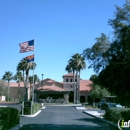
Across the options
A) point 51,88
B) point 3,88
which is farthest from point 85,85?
point 3,88

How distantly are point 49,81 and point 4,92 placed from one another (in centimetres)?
Result: 1685

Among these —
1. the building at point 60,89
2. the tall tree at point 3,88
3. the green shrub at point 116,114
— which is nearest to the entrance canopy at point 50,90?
the building at point 60,89

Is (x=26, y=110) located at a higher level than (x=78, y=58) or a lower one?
lower

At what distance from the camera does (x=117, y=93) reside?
1975 cm

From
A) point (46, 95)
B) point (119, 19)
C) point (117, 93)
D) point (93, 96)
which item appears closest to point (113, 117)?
point (117, 93)

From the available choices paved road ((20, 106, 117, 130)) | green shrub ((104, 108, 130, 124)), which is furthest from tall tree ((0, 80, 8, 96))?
green shrub ((104, 108, 130, 124))

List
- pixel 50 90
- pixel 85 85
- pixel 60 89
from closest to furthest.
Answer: pixel 50 90 → pixel 60 89 → pixel 85 85

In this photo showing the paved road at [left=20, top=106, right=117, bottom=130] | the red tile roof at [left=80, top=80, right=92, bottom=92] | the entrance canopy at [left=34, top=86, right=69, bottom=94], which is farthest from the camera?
the red tile roof at [left=80, top=80, right=92, bottom=92]

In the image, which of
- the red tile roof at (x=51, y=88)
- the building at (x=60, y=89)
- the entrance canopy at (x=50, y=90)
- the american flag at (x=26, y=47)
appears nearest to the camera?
the american flag at (x=26, y=47)

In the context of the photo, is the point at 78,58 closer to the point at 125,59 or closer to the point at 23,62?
the point at 23,62

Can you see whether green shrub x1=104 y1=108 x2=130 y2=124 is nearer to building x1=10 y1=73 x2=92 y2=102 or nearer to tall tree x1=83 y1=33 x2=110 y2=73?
tall tree x1=83 y1=33 x2=110 y2=73

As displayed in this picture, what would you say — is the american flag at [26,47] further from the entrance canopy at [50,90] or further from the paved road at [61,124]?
the entrance canopy at [50,90]

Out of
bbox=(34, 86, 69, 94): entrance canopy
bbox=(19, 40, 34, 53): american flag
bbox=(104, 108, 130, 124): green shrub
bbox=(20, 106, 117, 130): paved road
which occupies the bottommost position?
bbox=(20, 106, 117, 130): paved road

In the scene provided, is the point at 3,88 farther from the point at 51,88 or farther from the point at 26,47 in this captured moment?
the point at 26,47
